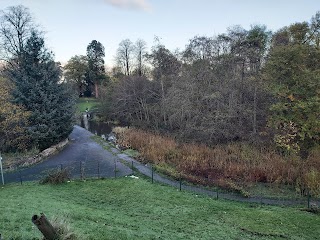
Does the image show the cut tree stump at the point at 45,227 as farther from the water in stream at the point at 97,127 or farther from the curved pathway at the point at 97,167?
the water in stream at the point at 97,127

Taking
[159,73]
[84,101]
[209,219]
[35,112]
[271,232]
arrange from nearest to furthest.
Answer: [271,232]
[209,219]
[35,112]
[159,73]
[84,101]

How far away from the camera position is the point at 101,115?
171ft

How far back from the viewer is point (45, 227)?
212 inches

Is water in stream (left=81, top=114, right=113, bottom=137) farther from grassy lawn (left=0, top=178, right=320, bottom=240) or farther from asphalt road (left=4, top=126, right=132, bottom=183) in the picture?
grassy lawn (left=0, top=178, right=320, bottom=240)

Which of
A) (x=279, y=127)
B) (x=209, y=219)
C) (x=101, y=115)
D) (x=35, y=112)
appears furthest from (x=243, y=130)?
(x=101, y=115)

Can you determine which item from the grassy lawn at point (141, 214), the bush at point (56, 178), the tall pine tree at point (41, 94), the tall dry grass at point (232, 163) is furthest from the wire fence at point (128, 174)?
the tall pine tree at point (41, 94)

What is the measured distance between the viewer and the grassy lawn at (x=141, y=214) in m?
9.30

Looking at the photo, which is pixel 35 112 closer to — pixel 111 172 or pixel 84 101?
pixel 111 172

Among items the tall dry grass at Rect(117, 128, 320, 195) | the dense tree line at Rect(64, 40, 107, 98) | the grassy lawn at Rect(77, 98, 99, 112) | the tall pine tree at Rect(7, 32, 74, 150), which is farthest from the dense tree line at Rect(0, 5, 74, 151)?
the dense tree line at Rect(64, 40, 107, 98)

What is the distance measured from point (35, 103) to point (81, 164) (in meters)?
8.16

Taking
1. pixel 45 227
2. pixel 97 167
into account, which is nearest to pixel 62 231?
pixel 45 227

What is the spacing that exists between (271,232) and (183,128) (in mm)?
18229

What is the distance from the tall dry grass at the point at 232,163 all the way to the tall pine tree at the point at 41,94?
7.92 m

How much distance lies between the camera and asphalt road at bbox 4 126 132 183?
65.8ft
